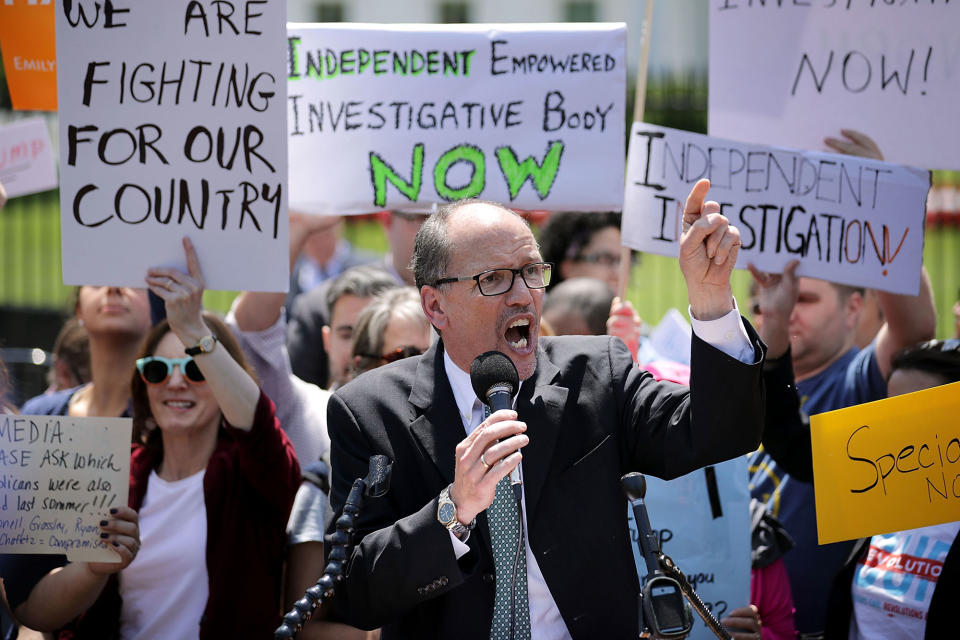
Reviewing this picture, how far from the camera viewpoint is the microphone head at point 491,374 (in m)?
2.79

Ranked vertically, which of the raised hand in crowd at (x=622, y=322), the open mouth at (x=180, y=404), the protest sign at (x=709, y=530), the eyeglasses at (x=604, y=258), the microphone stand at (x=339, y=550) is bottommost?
the protest sign at (x=709, y=530)

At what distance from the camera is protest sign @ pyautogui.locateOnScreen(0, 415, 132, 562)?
3846mm

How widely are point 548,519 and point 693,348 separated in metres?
0.60

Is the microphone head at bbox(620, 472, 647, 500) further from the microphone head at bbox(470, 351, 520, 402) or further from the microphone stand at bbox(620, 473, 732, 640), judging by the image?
the microphone head at bbox(470, 351, 520, 402)

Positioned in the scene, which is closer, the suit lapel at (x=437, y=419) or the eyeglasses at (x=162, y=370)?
the suit lapel at (x=437, y=419)

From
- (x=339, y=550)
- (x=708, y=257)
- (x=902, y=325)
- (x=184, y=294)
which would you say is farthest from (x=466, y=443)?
(x=902, y=325)

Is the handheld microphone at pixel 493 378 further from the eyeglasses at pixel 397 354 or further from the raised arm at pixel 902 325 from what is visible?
the raised arm at pixel 902 325

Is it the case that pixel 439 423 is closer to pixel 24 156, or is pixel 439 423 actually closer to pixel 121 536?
pixel 121 536

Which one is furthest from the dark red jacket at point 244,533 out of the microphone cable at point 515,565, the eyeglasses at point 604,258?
the eyeglasses at point 604,258

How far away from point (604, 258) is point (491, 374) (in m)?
4.07

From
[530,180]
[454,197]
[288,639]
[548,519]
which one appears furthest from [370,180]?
[288,639]

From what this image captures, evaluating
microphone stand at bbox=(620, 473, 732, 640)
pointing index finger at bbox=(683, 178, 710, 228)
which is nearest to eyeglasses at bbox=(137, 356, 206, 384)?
pointing index finger at bbox=(683, 178, 710, 228)

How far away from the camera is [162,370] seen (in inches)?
166

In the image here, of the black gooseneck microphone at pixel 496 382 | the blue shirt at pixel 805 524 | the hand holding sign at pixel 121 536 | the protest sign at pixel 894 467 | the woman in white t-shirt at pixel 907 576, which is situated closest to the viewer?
the black gooseneck microphone at pixel 496 382
